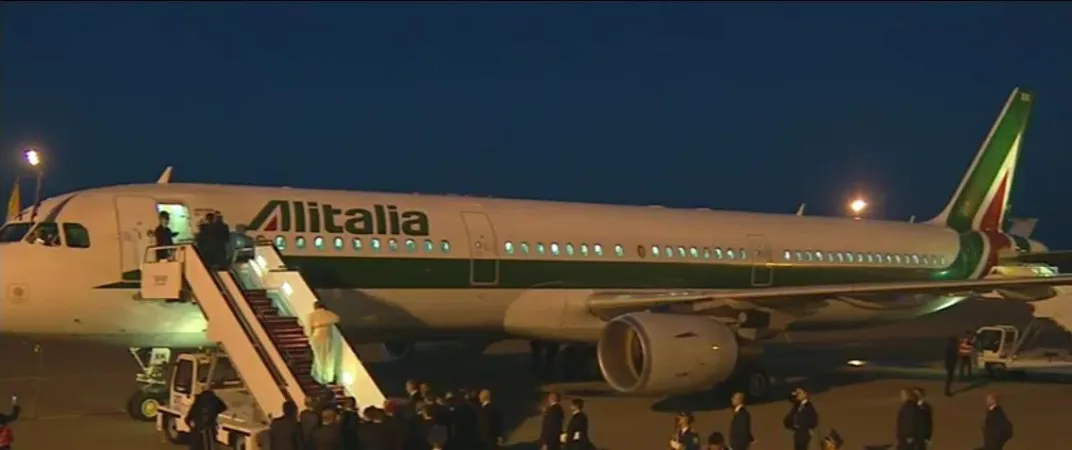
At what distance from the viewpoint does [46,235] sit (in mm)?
14641

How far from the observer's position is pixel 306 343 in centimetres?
1281

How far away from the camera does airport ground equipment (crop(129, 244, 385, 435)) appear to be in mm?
12094

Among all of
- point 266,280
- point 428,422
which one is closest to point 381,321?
point 266,280

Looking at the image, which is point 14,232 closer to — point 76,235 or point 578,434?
point 76,235

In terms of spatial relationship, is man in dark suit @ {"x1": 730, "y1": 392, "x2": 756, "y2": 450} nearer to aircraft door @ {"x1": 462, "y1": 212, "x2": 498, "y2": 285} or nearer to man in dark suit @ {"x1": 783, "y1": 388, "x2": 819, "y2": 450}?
man in dark suit @ {"x1": 783, "y1": 388, "x2": 819, "y2": 450}

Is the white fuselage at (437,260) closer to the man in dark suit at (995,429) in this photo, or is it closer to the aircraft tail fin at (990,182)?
the aircraft tail fin at (990,182)

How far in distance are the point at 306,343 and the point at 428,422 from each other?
8.60 feet

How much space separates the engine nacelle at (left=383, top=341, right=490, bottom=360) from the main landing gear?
19.7 ft

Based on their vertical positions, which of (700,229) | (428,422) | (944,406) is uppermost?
(700,229)

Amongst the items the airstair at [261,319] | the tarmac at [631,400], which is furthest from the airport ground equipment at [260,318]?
the tarmac at [631,400]

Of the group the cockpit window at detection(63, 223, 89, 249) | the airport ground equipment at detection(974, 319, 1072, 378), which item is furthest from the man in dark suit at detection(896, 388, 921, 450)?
the airport ground equipment at detection(974, 319, 1072, 378)

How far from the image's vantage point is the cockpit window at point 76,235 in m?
14.6

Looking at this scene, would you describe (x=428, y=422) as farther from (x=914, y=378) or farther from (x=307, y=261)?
(x=914, y=378)

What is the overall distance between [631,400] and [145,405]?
7.26 m
